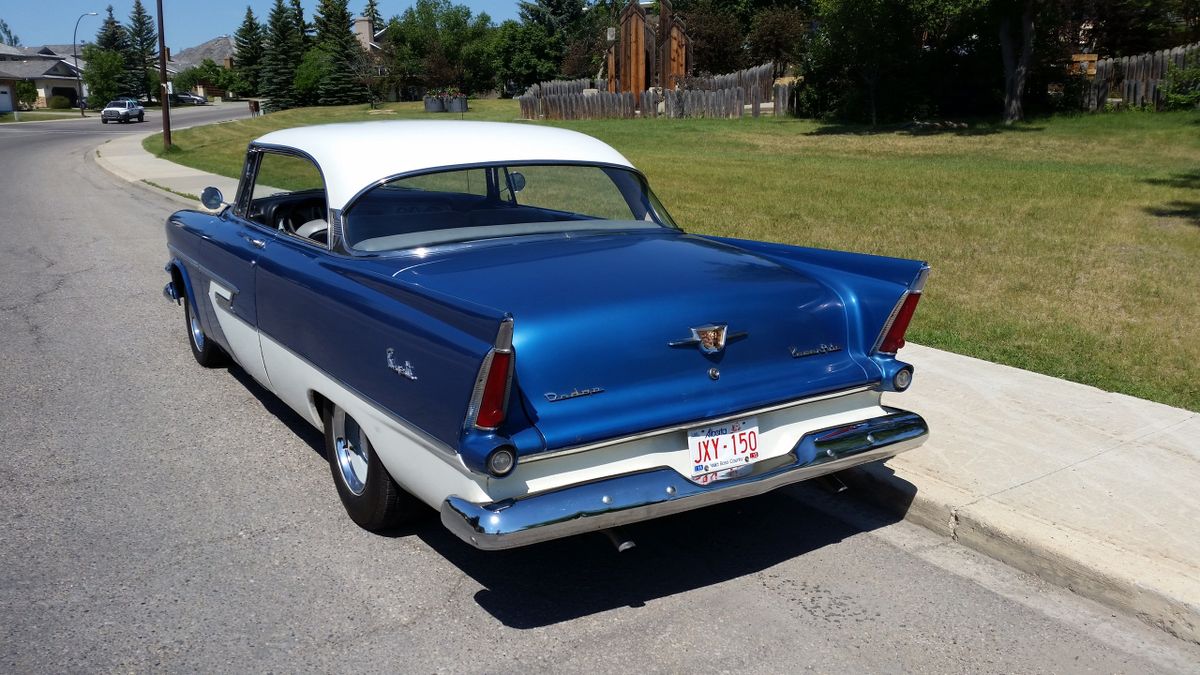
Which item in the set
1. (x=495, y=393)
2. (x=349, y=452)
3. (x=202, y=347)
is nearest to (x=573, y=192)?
(x=349, y=452)

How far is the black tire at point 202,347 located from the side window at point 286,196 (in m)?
1.50

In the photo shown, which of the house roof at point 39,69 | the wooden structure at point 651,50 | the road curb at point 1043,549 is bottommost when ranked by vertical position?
the road curb at point 1043,549

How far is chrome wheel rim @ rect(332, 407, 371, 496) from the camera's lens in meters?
4.37

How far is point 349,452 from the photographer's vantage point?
4469mm

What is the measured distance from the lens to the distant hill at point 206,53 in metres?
148

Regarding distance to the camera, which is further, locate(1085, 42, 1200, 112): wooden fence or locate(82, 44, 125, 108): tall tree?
locate(82, 44, 125, 108): tall tree

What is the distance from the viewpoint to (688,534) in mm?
4473

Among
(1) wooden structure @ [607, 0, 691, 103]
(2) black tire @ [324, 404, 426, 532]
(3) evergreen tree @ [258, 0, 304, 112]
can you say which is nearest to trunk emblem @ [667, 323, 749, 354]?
(2) black tire @ [324, 404, 426, 532]

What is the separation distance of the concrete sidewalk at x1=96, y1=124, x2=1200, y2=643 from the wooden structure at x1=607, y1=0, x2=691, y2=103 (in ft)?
109

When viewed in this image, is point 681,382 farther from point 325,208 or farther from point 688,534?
point 325,208

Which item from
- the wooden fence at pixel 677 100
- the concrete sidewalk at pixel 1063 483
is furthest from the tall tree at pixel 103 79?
the concrete sidewalk at pixel 1063 483

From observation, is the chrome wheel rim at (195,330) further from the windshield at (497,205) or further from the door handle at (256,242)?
the windshield at (497,205)

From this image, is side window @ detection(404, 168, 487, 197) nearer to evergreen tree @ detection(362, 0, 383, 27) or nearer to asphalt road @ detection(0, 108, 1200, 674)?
asphalt road @ detection(0, 108, 1200, 674)

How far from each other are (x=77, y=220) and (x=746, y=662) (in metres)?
14.2
